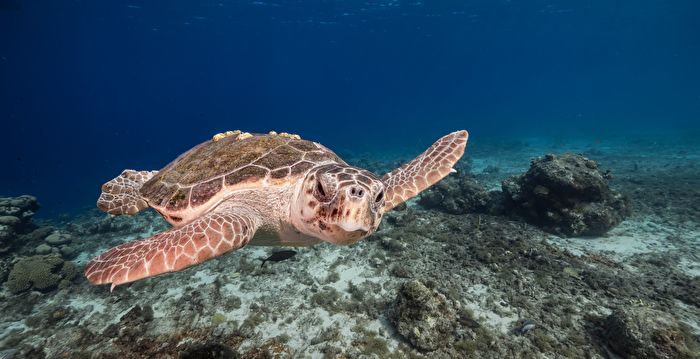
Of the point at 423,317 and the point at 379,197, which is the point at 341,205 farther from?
the point at 423,317

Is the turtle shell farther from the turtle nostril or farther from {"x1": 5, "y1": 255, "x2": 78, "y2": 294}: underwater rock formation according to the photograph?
{"x1": 5, "y1": 255, "x2": 78, "y2": 294}: underwater rock formation

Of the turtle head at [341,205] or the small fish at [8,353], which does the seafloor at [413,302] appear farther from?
the turtle head at [341,205]

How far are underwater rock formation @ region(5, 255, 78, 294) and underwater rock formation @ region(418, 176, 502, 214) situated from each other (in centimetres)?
1013

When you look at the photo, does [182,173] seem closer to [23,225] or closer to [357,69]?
[23,225]

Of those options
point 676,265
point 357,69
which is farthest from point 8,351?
point 357,69

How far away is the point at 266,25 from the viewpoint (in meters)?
48.4

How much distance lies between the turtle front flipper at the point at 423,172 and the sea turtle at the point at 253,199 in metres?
0.01

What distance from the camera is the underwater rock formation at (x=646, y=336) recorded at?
3314mm

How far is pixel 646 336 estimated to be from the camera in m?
3.41

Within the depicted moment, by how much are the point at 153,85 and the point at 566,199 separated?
130 m

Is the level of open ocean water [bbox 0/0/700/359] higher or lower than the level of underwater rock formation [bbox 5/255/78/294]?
higher

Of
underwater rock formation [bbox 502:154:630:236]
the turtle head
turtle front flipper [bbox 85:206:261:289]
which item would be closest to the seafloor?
underwater rock formation [bbox 502:154:630:236]

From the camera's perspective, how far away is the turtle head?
220cm

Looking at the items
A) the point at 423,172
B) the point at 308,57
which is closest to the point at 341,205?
the point at 423,172
